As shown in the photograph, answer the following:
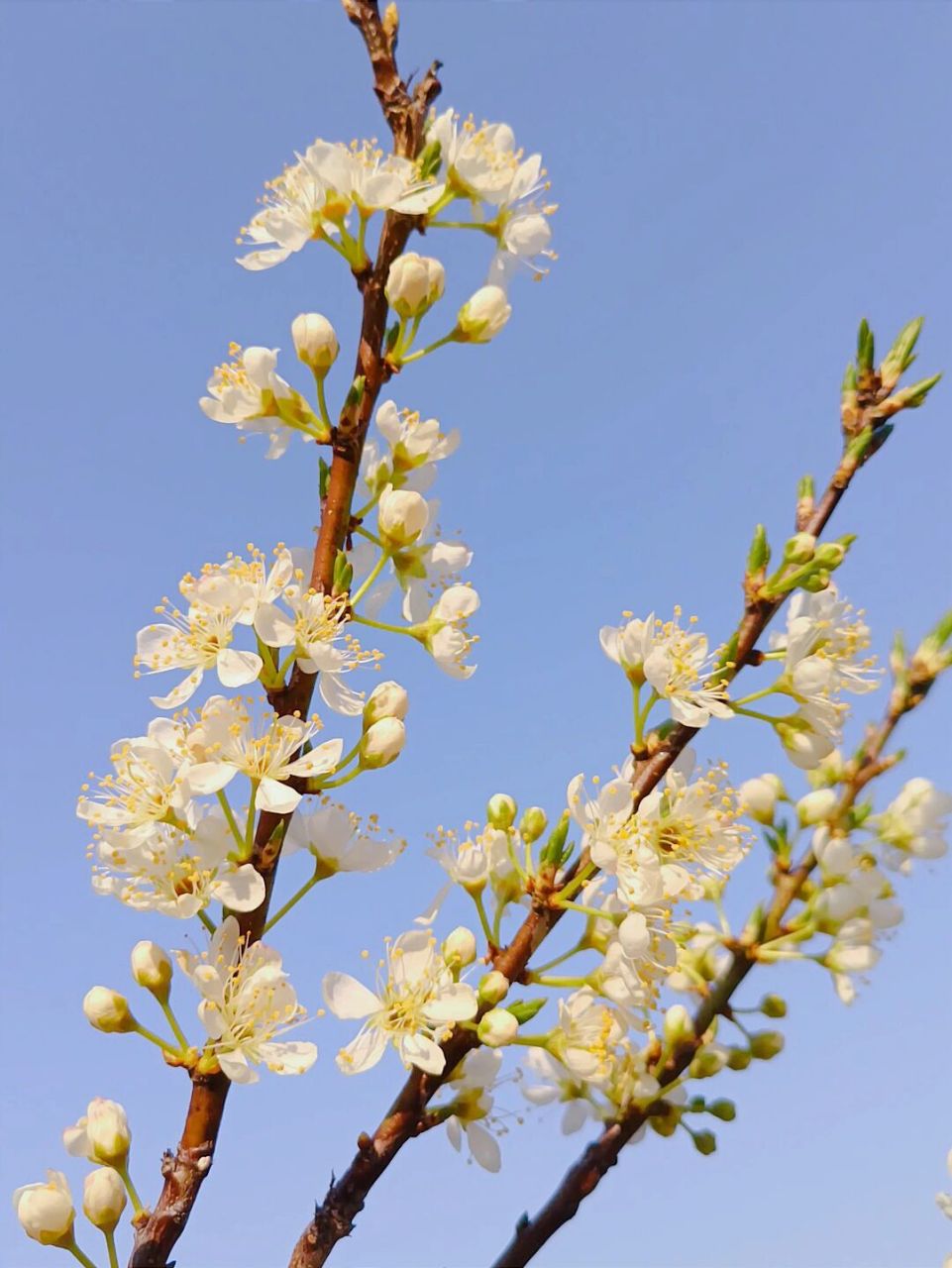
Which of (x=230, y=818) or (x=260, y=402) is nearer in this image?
(x=230, y=818)

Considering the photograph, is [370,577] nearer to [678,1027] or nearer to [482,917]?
[482,917]

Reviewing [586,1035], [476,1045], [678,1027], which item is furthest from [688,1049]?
[476,1045]

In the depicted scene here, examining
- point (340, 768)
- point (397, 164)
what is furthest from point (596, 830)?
point (397, 164)

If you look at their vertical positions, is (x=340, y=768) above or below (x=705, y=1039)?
above

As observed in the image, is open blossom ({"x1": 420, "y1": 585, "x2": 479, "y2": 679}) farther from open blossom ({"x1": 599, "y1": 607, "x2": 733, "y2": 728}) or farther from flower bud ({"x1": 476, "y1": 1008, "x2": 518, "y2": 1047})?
flower bud ({"x1": 476, "y1": 1008, "x2": 518, "y2": 1047})

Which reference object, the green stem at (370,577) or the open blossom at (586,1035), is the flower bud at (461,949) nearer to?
the open blossom at (586,1035)

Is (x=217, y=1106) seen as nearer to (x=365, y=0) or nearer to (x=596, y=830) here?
(x=596, y=830)
